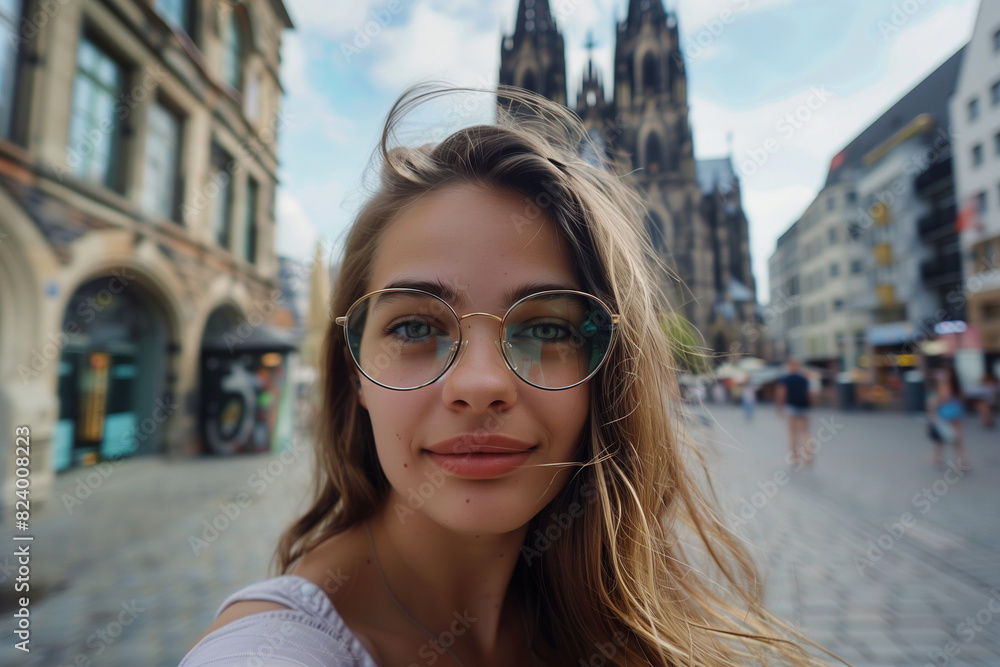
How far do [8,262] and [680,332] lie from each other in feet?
23.7

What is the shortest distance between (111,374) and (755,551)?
31.0 feet

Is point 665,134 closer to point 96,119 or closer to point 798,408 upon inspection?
point 798,408

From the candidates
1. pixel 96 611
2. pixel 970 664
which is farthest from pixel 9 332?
pixel 970 664

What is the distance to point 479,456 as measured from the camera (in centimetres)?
89

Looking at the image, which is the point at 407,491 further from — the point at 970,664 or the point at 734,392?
the point at 734,392

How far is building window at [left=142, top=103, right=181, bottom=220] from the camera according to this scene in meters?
8.04

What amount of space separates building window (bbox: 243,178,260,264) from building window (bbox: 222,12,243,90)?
221 cm

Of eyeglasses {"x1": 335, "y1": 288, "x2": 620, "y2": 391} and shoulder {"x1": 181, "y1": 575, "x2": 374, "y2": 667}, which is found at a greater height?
eyeglasses {"x1": 335, "y1": 288, "x2": 620, "y2": 391}

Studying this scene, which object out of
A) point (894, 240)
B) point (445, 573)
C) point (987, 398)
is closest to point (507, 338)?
point (445, 573)

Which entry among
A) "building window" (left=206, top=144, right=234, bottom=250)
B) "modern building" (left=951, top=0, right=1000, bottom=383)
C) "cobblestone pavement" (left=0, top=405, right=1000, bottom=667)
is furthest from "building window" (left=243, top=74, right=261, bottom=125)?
"modern building" (left=951, top=0, right=1000, bottom=383)

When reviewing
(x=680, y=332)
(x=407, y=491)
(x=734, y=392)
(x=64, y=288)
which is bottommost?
(x=734, y=392)

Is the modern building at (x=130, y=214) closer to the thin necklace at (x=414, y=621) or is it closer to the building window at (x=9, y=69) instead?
the building window at (x=9, y=69)

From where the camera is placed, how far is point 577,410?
997mm

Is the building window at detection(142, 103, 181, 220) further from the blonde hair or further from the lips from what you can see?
the lips
